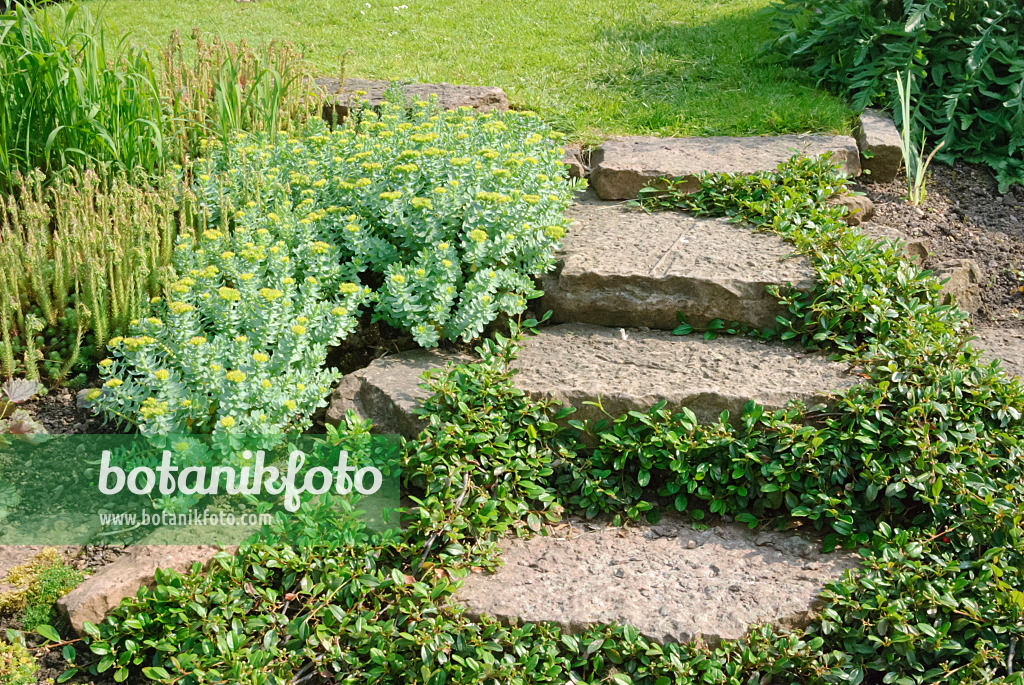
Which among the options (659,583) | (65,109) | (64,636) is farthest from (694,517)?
(65,109)

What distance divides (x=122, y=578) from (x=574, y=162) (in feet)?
10.7

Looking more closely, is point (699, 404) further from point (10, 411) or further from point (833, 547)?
point (10, 411)

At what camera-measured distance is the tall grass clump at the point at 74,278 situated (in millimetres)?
3367

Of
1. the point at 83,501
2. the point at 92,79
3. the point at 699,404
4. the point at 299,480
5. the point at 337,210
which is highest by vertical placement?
the point at 92,79

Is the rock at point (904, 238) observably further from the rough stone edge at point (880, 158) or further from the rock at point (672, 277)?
the rough stone edge at point (880, 158)

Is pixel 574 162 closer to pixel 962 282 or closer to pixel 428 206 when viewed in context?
pixel 428 206

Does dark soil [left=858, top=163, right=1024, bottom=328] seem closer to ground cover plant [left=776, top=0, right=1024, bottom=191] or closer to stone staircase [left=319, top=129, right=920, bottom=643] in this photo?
ground cover plant [left=776, top=0, right=1024, bottom=191]

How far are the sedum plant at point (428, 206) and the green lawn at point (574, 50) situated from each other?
1475 mm

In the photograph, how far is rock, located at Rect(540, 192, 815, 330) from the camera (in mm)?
3578

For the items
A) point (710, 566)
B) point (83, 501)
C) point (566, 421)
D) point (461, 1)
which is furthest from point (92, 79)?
point (461, 1)

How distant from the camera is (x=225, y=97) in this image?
189 inches

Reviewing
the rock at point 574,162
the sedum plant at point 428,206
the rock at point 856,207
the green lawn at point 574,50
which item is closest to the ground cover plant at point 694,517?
the sedum plant at point 428,206

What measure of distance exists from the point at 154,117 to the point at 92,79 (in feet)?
1.10

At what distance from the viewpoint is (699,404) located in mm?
3115
